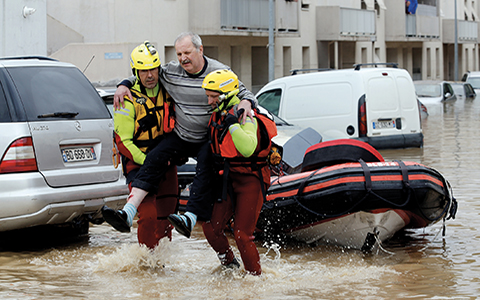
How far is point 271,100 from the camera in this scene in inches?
575

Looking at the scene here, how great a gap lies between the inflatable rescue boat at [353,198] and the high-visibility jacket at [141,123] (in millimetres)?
1799

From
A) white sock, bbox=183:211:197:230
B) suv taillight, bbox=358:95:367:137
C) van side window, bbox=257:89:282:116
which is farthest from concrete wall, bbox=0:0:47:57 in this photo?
white sock, bbox=183:211:197:230

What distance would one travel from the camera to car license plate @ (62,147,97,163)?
6.74 m

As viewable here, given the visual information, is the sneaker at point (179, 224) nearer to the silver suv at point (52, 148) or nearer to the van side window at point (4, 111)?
the silver suv at point (52, 148)

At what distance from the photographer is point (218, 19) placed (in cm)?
2897

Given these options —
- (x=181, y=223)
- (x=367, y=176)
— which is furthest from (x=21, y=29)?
(x=181, y=223)

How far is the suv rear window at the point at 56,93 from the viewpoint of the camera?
6.77 meters

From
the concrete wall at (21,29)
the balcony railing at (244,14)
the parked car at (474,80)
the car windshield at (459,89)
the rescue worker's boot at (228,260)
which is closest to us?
the rescue worker's boot at (228,260)

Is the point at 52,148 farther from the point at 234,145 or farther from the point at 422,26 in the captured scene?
the point at 422,26

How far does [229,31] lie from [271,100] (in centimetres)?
1559

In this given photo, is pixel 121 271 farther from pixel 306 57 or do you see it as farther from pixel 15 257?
pixel 306 57

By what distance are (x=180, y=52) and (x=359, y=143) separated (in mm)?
2392

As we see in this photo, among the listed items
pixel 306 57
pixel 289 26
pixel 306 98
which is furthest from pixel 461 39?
pixel 306 98

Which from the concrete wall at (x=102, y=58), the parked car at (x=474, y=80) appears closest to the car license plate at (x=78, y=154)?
the concrete wall at (x=102, y=58)
